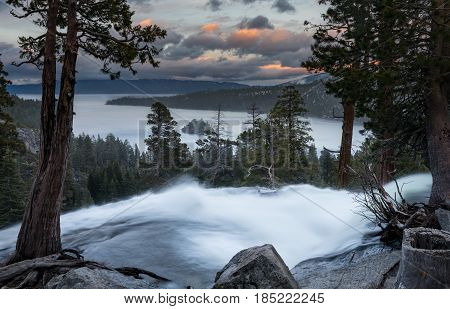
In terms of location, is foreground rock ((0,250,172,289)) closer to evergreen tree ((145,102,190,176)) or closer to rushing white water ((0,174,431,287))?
rushing white water ((0,174,431,287))

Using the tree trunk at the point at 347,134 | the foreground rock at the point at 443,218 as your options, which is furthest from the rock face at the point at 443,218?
the tree trunk at the point at 347,134

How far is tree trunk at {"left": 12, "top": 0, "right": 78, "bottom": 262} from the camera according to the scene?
8617 mm

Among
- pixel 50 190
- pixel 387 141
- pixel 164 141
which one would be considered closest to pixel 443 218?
pixel 387 141

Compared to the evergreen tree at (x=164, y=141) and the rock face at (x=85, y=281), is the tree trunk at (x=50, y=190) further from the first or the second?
the evergreen tree at (x=164, y=141)

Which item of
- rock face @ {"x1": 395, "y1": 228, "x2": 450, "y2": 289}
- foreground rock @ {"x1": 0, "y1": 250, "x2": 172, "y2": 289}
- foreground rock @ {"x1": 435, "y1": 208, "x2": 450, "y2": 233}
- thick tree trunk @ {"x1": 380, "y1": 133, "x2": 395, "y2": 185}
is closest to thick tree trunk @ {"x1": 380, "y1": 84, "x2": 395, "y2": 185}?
thick tree trunk @ {"x1": 380, "y1": 133, "x2": 395, "y2": 185}

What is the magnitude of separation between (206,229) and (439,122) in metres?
8.47

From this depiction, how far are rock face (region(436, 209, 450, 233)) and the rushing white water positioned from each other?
1.86 meters

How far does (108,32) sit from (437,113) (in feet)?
34.2

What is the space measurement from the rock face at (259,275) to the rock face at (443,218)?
4978 millimetres

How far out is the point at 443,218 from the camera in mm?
9570

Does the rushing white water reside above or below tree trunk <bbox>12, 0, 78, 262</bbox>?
below

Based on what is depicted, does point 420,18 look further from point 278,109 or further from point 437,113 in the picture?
point 278,109

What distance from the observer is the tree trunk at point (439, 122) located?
11422 mm

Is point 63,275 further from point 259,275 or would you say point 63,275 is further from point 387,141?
point 387,141
